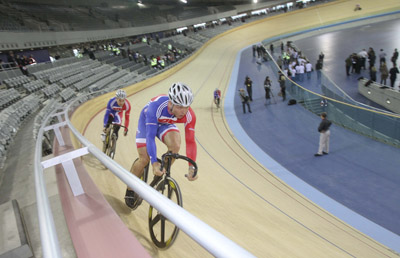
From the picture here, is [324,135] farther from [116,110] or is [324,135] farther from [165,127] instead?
[165,127]

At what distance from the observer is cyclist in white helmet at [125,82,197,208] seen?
2020mm

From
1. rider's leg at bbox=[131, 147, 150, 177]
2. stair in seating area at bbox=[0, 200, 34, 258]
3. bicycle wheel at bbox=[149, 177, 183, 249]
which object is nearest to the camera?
stair in seating area at bbox=[0, 200, 34, 258]

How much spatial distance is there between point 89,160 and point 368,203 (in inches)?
170

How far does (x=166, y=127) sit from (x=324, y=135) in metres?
4.75

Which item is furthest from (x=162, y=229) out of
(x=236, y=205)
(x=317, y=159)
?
(x=317, y=159)

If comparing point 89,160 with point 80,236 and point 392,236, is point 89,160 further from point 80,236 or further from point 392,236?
point 392,236

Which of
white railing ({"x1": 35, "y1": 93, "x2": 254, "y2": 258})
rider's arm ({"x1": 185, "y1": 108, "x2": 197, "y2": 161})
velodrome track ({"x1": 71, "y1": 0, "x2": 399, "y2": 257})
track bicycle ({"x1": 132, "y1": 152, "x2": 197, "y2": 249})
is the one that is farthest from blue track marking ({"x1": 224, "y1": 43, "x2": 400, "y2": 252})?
white railing ({"x1": 35, "y1": 93, "x2": 254, "y2": 258})

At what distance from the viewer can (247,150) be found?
671 centimetres

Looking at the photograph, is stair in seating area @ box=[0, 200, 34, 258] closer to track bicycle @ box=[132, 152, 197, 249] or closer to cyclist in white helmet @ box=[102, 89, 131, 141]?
track bicycle @ box=[132, 152, 197, 249]

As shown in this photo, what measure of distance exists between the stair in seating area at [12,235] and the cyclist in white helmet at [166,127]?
79cm

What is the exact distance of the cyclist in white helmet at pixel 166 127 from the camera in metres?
2.02

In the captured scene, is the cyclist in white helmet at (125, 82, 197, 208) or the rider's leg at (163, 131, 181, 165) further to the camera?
the rider's leg at (163, 131, 181, 165)

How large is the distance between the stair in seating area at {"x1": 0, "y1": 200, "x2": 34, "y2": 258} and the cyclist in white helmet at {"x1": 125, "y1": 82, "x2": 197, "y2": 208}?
2.61 ft

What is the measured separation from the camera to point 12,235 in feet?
5.12
